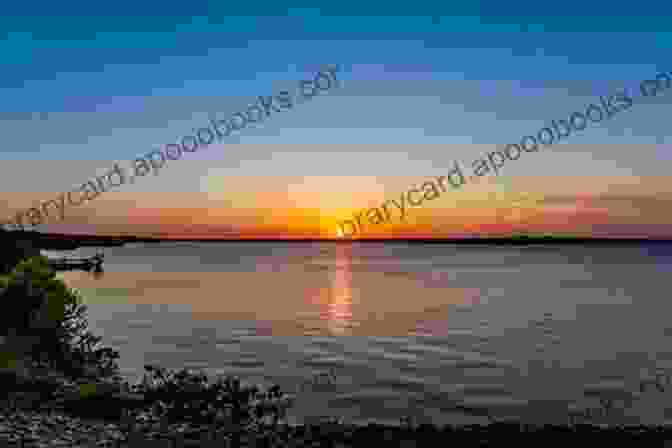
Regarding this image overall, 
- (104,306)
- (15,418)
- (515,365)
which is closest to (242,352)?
(515,365)

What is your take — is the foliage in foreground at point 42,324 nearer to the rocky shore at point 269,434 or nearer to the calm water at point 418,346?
the calm water at point 418,346

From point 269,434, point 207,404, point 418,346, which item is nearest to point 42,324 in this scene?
point 207,404

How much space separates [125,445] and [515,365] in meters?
21.0

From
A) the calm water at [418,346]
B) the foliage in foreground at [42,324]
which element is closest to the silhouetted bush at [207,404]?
the calm water at [418,346]

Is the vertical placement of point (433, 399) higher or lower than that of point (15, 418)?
lower

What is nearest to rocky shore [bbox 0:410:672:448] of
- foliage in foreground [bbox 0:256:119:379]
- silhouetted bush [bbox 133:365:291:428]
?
silhouetted bush [bbox 133:365:291:428]

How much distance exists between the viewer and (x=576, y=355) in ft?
111

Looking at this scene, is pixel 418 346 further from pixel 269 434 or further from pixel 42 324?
pixel 269 434

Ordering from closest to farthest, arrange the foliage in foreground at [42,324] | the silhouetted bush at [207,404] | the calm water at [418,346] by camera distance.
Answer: the silhouetted bush at [207,404]
the calm water at [418,346]
the foliage in foreground at [42,324]

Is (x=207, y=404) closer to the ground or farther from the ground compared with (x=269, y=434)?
closer to the ground

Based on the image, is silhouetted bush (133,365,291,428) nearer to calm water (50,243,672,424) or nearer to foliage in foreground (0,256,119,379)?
calm water (50,243,672,424)

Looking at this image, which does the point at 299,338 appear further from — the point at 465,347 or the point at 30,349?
the point at 30,349

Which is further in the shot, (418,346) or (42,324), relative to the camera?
(418,346)

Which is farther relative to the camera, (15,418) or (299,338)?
(299,338)
